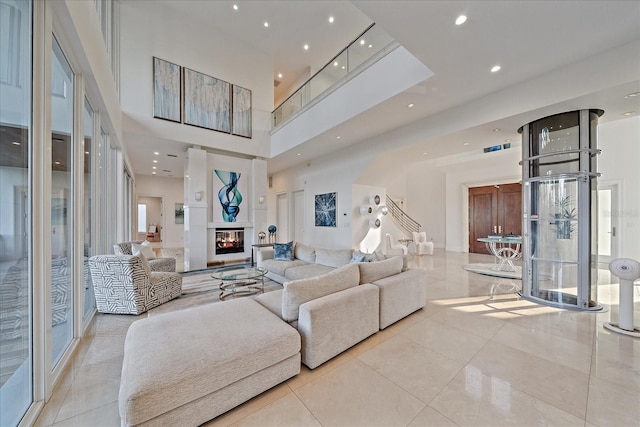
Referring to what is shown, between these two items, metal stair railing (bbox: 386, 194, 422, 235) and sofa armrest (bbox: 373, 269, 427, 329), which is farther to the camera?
metal stair railing (bbox: 386, 194, 422, 235)

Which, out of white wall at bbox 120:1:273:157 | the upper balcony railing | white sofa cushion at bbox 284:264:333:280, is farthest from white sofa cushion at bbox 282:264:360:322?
white wall at bbox 120:1:273:157

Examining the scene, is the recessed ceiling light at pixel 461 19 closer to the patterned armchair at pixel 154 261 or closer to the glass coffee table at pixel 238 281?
the glass coffee table at pixel 238 281

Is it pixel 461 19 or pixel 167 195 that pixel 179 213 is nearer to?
pixel 167 195

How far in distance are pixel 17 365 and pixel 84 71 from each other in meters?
2.84

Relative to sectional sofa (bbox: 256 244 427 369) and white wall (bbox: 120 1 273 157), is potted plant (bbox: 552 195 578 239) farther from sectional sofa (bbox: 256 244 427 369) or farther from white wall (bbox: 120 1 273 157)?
white wall (bbox: 120 1 273 157)

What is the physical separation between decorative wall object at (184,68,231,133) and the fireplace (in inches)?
114

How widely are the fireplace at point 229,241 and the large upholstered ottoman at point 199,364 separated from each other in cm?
515

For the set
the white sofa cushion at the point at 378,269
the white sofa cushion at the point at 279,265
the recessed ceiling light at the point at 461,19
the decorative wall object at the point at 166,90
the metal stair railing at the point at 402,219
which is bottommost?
the white sofa cushion at the point at 279,265

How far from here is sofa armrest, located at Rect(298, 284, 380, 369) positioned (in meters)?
2.06

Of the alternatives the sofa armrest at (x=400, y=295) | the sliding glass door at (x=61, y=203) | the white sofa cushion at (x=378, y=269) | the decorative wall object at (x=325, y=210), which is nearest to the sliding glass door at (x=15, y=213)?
the sliding glass door at (x=61, y=203)

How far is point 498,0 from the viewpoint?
2285 mm

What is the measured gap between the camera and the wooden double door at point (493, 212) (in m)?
7.75

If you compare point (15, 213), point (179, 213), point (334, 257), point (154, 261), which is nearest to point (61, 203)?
point (15, 213)

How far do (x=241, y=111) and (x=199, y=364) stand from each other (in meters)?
7.08
